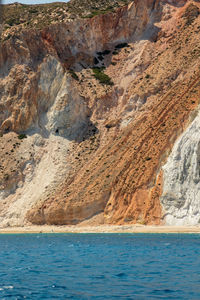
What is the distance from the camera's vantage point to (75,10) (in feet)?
277

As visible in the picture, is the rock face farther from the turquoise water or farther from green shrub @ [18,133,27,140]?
green shrub @ [18,133,27,140]

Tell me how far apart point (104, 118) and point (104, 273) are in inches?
1912

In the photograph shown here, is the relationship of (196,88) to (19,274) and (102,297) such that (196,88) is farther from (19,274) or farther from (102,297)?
(102,297)

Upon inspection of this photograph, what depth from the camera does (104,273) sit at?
2158cm

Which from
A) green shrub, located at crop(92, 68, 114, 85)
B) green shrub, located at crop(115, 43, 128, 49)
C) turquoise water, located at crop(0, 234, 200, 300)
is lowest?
turquoise water, located at crop(0, 234, 200, 300)

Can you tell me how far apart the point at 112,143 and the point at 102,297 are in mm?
47417

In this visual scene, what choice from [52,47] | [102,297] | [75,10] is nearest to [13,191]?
[52,47]

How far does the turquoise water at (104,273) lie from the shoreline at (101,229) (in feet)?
44.4

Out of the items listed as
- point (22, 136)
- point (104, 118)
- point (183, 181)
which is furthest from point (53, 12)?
point (183, 181)

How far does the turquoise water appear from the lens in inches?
664

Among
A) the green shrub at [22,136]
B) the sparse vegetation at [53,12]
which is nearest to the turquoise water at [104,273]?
the green shrub at [22,136]

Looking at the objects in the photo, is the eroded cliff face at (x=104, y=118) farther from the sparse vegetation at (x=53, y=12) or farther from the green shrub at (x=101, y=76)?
the sparse vegetation at (x=53, y=12)

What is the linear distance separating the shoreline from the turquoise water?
44.4ft

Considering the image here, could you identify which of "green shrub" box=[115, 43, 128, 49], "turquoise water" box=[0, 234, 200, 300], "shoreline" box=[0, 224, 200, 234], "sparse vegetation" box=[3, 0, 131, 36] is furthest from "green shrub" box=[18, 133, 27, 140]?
"turquoise water" box=[0, 234, 200, 300]
